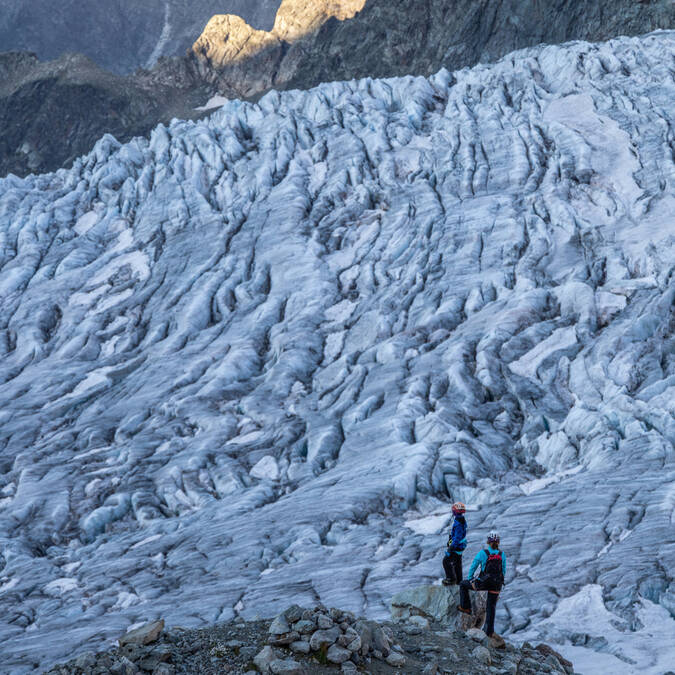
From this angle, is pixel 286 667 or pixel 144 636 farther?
pixel 144 636

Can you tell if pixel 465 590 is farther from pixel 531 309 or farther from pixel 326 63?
pixel 326 63

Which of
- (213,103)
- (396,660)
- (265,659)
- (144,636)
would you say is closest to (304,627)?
(265,659)

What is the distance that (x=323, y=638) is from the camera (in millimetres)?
11500

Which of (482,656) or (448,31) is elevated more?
(448,31)

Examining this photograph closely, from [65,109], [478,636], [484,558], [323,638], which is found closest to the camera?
[323,638]

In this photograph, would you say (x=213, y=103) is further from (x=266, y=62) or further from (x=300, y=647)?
(x=300, y=647)

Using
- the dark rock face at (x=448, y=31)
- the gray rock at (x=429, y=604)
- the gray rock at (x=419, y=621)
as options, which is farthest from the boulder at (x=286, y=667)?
the dark rock face at (x=448, y=31)

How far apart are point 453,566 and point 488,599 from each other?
1.34m

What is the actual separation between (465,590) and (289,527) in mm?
11733

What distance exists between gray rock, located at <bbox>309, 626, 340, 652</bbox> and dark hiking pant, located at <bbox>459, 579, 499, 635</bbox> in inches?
134

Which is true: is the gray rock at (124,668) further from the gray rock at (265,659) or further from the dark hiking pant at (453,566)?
the dark hiking pant at (453,566)

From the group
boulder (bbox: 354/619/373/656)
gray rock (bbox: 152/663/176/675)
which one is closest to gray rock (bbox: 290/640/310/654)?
boulder (bbox: 354/619/373/656)

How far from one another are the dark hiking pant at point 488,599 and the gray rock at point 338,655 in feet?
11.8

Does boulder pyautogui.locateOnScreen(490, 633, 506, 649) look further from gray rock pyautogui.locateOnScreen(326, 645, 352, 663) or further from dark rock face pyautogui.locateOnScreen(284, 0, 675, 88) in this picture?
dark rock face pyautogui.locateOnScreen(284, 0, 675, 88)
